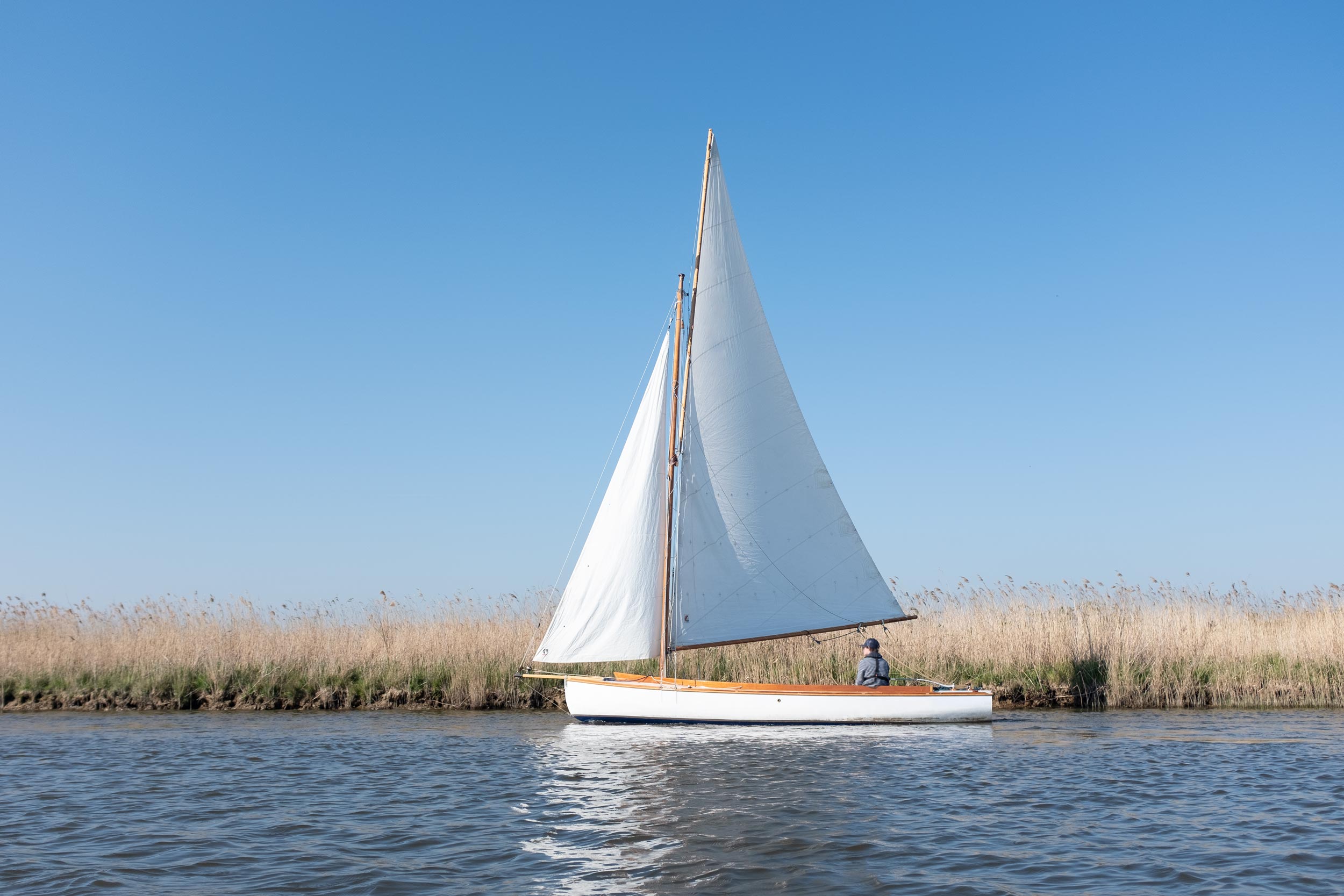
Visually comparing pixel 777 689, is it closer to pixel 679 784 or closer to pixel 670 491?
Result: pixel 670 491

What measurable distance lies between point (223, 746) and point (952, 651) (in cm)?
1463

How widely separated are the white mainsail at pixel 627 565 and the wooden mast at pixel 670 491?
0.09 meters

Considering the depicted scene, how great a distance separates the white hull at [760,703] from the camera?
17266 millimetres

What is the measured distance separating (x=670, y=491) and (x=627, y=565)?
170 centimetres

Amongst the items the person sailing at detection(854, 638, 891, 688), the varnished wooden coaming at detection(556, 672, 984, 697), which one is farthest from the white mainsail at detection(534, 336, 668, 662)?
the person sailing at detection(854, 638, 891, 688)

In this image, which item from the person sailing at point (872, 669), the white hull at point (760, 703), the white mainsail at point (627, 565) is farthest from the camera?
the white mainsail at point (627, 565)

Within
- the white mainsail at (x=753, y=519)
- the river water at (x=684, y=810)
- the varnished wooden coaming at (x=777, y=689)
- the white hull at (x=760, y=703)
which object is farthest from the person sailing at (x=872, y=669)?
the river water at (x=684, y=810)

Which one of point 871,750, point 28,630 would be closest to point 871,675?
point 871,750

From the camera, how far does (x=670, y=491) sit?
62.3 ft

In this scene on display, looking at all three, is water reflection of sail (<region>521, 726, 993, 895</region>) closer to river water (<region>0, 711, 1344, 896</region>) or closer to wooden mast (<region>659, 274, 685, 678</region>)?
river water (<region>0, 711, 1344, 896</region>)

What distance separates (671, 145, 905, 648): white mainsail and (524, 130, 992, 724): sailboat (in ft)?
0.08

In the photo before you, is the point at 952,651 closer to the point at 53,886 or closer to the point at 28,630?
the point at 53,886

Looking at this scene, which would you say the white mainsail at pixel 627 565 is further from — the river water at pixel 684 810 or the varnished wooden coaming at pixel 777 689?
the river water at pixel 684 810

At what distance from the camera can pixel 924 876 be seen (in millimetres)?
8133
